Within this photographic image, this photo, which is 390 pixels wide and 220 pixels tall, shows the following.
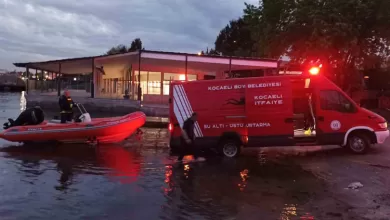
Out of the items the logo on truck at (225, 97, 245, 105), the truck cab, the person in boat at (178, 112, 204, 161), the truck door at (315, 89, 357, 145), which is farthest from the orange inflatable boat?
the truck door at (315, 89, 357, 145)

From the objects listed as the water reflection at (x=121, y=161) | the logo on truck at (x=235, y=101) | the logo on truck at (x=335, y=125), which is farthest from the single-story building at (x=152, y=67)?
the logo on truck at (x=335, y=125)

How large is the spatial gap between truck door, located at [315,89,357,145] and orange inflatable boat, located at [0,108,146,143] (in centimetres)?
650

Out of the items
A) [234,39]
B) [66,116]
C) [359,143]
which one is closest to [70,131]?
[66,116]

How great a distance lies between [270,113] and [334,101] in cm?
201

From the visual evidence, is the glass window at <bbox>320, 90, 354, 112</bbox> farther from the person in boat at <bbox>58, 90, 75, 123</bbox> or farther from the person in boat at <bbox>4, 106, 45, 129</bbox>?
the person in boat at <bbox>4, 106, 45, 129</bbox>

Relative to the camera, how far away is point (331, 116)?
12586 millimetres

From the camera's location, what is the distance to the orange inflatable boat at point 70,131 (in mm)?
14125

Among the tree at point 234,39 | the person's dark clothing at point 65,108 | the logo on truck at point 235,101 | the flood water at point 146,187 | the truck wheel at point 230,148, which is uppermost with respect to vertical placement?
the tree at point 234,39

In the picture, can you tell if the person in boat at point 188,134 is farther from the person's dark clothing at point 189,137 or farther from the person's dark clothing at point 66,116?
the person's dark clothing at point 66,116

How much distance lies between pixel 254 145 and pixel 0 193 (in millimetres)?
7192

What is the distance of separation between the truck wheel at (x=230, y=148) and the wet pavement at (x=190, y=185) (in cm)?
31

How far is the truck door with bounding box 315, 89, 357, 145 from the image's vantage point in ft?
41.3

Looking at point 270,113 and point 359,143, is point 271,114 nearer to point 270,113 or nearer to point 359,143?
point 270,113

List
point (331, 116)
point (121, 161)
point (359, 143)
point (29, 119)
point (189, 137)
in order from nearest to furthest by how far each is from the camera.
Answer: point (121, 161), point (189, 137), point (331, 116), point (359, 143), point (29, 119)
